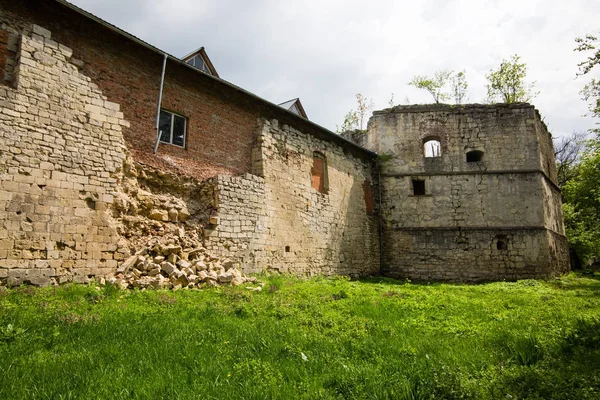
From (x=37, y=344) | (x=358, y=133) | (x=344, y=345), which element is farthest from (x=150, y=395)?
(x=358, y=133)

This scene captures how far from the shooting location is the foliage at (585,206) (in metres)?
20.1

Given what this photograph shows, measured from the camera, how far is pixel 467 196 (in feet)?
55.4

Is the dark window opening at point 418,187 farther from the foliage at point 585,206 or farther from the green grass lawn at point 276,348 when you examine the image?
the green grass lawn at point 276,348

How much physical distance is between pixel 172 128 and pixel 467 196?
42.2 ft

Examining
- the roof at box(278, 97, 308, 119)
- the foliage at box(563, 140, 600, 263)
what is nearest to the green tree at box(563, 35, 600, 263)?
the foliage at box(563, 140, 600, 263)

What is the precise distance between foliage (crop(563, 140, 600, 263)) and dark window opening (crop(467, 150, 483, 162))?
266 inches

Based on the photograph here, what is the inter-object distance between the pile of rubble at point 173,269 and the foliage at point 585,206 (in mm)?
19199

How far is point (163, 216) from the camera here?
9578mm

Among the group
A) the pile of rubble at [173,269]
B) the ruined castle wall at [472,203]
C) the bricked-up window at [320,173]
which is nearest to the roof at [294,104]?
→ the bricked-up window at [320,173]

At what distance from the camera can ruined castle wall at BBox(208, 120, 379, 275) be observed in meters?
11.2

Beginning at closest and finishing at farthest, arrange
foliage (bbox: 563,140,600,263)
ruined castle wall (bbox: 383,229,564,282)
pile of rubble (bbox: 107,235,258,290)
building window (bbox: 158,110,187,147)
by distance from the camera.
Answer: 1. pile of rubble (bbox: 107,235,258,290)
2. building window (bbox: 158,110,187,147)
3. ruined castle wall (bbox: 383,229,564,282)
4. foliage (bbox: 563,140,600,263)

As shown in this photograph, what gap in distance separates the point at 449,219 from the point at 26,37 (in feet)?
51.7

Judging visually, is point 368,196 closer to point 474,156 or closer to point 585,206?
point 474,156

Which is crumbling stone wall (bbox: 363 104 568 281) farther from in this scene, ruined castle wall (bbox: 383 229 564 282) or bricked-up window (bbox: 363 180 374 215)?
bricked-up window (bbox: 363 180 374 215)
